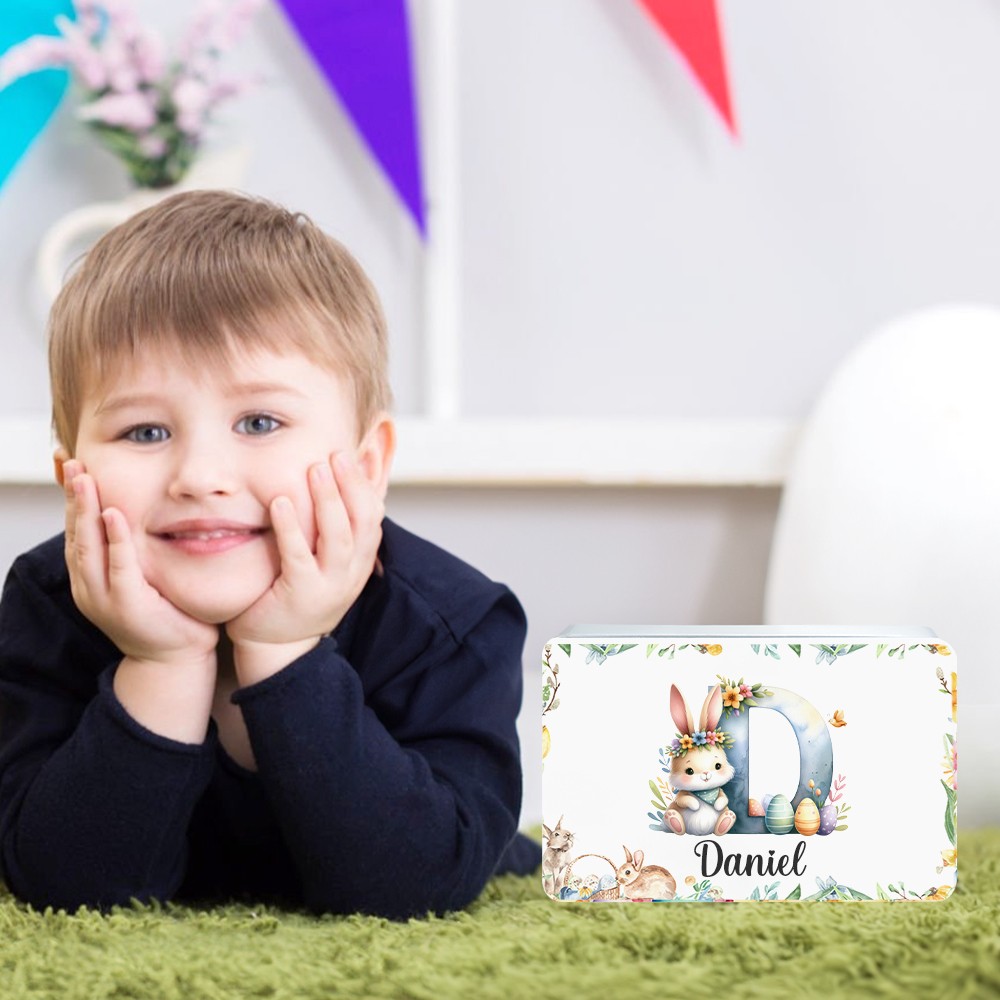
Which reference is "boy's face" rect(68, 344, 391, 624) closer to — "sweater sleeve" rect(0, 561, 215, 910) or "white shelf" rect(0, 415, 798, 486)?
"sweater sleeve" rect(0, 561, 215, 910)

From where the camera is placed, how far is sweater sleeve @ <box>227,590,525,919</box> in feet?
2.45

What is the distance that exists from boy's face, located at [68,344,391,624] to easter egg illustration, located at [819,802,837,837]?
325mm

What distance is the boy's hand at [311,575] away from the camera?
30.2 inches

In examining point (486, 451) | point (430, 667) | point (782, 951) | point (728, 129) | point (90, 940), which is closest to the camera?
point (782, 951)

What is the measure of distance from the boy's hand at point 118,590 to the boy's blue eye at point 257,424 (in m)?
0.09

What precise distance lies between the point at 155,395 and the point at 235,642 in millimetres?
148

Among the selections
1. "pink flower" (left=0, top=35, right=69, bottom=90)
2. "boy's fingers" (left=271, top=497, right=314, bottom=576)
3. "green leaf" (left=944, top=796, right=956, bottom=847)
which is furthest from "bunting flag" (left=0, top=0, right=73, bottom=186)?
"green leaf" (left=944, top=796, right=956, bottom=847)

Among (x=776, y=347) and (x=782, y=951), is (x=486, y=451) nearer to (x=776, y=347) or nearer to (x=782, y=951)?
(x=776, y=347)

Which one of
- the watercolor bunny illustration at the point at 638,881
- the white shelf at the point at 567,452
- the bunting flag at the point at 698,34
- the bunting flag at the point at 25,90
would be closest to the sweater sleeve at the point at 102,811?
the watercolor bunny illustration at the point at 638,881

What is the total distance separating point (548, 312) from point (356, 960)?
1044mm

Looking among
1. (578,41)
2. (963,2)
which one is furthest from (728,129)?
(963,2)

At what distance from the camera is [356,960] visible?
607 millimetres

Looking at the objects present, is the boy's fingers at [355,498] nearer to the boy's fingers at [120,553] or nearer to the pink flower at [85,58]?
the boy's fingers at [120,553]

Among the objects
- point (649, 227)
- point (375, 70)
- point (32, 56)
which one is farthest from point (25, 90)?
point (649, 227)
